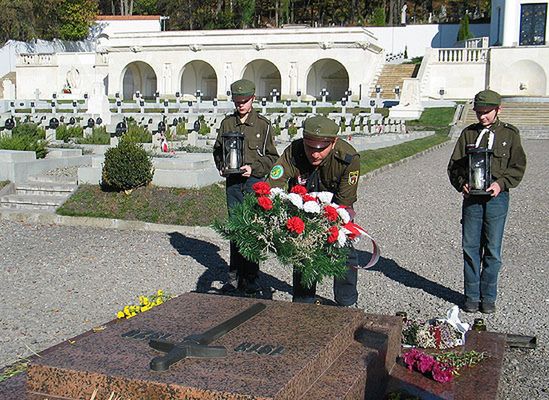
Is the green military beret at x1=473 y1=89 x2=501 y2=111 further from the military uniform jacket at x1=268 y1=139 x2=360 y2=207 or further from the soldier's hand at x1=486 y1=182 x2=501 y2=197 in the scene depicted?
the military uniform jacket at x1=268 y1=139 x2=360 y2=207

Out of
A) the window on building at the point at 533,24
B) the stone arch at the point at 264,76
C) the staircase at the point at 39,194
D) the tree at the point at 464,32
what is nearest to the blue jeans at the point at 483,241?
the staircase at the point at 39,194

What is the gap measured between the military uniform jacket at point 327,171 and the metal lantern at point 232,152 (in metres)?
1.35

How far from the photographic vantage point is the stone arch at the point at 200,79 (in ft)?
187

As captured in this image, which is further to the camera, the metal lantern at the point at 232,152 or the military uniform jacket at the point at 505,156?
the metal lantern at the point at 232,152

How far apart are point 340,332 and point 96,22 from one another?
63832mm

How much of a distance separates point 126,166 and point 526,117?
28.7 metres

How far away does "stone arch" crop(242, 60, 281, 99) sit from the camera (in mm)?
55156

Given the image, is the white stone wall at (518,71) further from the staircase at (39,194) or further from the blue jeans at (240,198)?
the blue jeans at (240,198)

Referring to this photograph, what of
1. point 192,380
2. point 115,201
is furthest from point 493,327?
point 115,201

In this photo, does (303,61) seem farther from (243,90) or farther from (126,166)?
(243,90)

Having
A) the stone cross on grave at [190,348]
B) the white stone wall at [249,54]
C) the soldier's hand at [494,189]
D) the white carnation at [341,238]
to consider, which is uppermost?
the white stone wall at [249,54]

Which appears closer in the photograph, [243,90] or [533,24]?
[243,90]

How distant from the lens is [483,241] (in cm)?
652

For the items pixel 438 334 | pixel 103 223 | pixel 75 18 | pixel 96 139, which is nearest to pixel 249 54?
pixel 75 18
